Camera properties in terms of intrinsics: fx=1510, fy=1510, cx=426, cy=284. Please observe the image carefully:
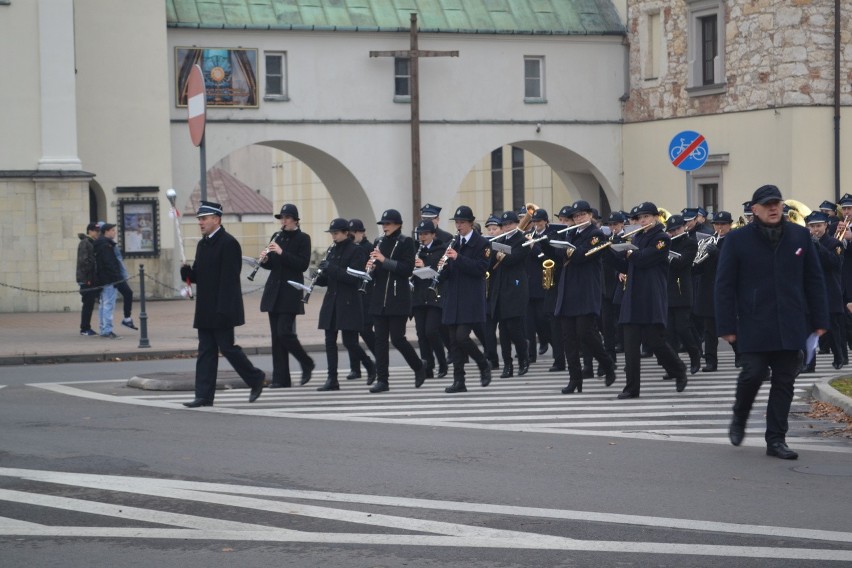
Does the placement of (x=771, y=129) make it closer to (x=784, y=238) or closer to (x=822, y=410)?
(x=822, y=410)

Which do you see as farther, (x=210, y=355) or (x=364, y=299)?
(x=364, y=299)

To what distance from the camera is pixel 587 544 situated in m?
7.67

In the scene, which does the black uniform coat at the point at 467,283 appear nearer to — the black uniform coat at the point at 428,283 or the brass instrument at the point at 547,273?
the black uniform coat at the point at 428,283

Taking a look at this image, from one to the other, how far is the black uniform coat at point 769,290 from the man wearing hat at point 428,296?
5600 mm

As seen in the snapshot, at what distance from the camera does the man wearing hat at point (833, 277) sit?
1672 centimetres

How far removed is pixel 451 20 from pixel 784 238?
27.9 m

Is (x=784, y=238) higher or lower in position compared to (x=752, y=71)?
lower

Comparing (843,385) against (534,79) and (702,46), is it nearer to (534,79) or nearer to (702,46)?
(702,46)

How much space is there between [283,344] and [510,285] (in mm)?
3011

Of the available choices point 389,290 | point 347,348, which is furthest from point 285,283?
point 347,348

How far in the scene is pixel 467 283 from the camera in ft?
51.8

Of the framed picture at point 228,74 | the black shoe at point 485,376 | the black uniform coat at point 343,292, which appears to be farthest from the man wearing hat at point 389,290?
the framed picture at point 228,74

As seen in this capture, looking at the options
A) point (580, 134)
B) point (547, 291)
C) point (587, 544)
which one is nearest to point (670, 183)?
point (580, 134)

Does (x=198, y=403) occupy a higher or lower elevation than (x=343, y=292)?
lower
